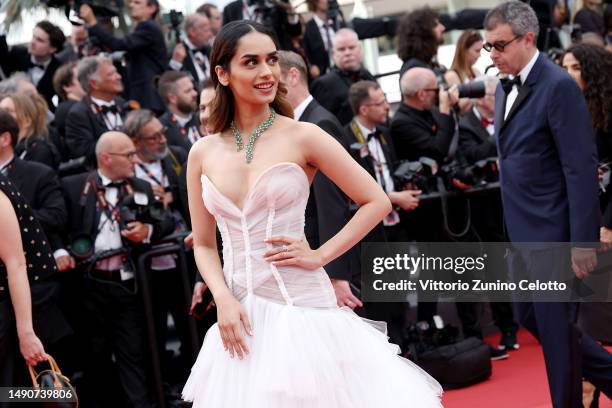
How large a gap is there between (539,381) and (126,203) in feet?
8.74

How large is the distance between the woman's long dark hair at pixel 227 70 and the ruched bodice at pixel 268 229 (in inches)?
9.2

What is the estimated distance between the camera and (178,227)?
6.55 m

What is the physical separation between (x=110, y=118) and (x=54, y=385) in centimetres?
334

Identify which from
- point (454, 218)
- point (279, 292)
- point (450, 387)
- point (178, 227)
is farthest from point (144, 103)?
point (279, 292)

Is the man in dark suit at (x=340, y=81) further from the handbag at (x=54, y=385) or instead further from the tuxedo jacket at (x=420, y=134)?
the handbag at (x=54, y=385)

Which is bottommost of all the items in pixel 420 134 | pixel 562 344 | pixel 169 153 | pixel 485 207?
pixel 485 207

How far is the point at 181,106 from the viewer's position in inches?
297

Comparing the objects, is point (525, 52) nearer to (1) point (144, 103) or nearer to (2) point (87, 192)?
(2) point (87, 192)

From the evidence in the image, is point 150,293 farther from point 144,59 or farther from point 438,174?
point 144,59

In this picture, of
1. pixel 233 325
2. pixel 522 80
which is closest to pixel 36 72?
pixel 522 80

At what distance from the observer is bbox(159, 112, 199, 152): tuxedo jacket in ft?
24.1

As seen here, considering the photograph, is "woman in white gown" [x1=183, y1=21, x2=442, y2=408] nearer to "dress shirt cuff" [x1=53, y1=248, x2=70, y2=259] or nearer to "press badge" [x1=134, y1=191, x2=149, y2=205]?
"press badge" [x1=134, y1=191, x2=149, y2=205]

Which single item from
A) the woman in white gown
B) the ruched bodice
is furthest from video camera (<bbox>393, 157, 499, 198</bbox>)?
the ruched bodice

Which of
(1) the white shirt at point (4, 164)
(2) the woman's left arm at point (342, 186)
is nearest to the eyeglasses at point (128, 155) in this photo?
(1) the white shirt at point (4, 164)
